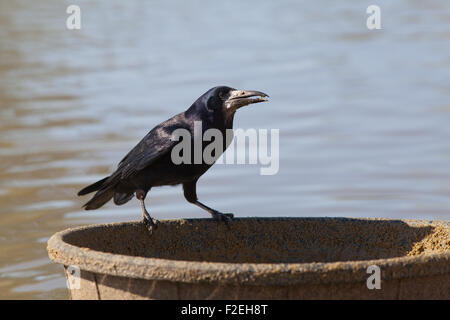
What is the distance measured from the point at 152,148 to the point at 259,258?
816 millimetres

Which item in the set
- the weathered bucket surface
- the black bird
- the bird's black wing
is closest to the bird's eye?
the black bird

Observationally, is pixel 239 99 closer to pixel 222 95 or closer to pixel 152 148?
pixel 222 95

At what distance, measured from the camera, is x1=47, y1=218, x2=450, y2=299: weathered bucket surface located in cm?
298

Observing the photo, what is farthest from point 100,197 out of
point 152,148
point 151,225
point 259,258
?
point 259,258

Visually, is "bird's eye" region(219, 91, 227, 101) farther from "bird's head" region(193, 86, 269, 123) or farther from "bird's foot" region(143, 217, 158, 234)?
"bird's foot" region(143, 217, 158, 234)

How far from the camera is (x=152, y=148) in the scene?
458 cm

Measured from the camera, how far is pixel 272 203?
7938 mm

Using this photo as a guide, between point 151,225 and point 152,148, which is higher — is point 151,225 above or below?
below

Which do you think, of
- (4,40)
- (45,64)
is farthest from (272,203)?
(4,40)

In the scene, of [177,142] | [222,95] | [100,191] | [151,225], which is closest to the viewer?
[151,225]

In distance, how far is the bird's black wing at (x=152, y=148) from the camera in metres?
4.53

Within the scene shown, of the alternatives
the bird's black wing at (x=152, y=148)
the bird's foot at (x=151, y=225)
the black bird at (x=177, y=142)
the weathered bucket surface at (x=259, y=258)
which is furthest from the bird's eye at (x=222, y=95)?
the bird's foot at (x=151, y=225)

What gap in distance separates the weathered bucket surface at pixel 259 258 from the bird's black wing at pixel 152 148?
44cm
